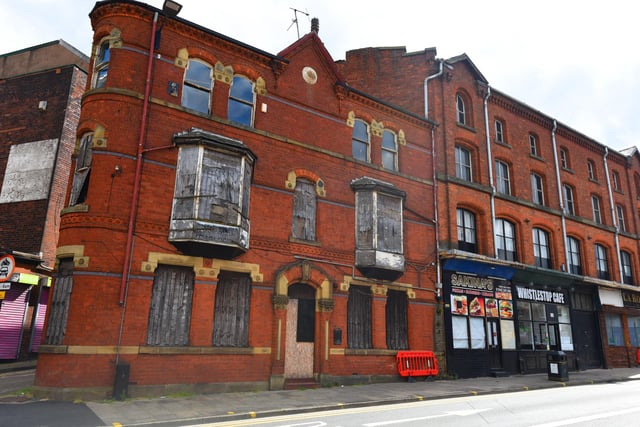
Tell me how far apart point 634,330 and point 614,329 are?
2435 millimetres

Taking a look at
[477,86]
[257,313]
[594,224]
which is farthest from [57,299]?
[594,224]

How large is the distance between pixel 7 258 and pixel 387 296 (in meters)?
12.0

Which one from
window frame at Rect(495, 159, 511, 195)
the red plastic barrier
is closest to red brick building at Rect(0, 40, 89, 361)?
the red plastic barrier

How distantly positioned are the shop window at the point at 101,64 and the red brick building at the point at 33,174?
7.70m

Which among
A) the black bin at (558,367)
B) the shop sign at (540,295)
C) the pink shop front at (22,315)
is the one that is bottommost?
the black bin at (558,367)

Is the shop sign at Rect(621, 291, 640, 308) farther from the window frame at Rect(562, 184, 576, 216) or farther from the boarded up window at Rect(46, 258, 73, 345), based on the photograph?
the boarded up window at Rect(46, 258, 73, 345)

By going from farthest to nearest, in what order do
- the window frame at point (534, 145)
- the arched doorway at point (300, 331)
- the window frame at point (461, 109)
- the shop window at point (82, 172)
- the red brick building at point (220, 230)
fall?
1. the window frame at point (534, 145)
2. the window frame at point (461, 109)
3. the arched doorway at point (300, 331)
4. the shop window at point (82, 172)
5. the red brick building at point (220, 230)

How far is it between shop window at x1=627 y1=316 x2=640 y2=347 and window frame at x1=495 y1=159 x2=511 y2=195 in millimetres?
11983

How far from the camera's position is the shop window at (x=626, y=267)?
28.3 m

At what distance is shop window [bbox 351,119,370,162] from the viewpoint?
17.9 metres

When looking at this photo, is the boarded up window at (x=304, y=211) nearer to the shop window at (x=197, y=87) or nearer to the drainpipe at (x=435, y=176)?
the shop window at (x=197, y=87)

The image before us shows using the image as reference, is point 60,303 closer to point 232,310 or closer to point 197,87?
point 232,310

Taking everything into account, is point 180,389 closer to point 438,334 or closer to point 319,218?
point 319,218

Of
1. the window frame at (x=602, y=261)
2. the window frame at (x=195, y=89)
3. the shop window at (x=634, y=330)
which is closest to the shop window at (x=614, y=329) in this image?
the shop window at (x=634, y=330)
